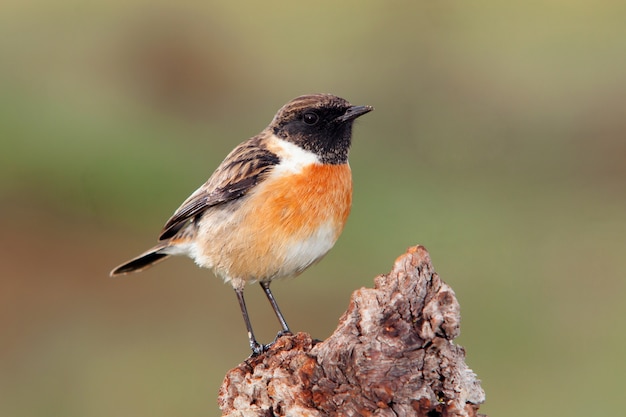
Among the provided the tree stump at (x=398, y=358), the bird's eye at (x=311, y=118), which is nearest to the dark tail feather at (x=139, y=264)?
→ the bird's eye at (x=311, y=118)

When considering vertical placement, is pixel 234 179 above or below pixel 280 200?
above

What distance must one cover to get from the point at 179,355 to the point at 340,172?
562 centimetres

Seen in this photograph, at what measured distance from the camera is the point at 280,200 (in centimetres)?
770

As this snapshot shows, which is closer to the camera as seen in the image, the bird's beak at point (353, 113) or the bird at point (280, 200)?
the bird at point (280, 200)

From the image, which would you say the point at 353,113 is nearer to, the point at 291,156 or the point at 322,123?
the point at 322,123

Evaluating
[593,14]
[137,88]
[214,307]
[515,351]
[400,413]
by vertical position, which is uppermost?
[137,88]

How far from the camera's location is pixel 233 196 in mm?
7969

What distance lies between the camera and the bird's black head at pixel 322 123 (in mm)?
7988

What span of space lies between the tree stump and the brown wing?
2.34 meters

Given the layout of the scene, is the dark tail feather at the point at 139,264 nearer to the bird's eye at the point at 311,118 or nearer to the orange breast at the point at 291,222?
the orange breast at the point at 291,222

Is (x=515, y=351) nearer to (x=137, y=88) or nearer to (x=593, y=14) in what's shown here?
(x=137, y=88)

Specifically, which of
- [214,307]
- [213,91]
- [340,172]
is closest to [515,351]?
[214,307]

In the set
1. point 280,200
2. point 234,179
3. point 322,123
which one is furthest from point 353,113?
point 234,179

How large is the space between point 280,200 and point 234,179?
501 millimetres
